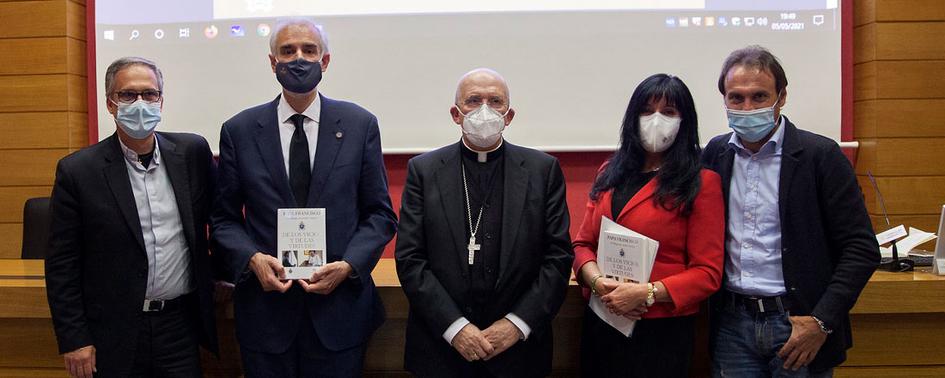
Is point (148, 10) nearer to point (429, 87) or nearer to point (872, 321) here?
point (429, 87)

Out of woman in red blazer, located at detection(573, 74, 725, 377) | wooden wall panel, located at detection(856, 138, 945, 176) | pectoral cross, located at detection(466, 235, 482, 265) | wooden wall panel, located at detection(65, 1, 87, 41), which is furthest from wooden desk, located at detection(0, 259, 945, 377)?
wooden wall panel, located at detection(65, 1, 87, 41)

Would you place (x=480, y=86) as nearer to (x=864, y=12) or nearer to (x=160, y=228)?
(x=160, y=228)

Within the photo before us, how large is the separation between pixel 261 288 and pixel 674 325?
120 centimetres

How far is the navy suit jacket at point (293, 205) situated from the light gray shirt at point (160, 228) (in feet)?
0.38

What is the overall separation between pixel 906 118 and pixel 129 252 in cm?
391

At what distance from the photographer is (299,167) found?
211cm

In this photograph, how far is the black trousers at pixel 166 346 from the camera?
2.10m

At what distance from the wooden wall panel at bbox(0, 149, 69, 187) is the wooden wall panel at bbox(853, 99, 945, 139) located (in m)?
4.60

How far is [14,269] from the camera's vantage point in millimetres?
2814

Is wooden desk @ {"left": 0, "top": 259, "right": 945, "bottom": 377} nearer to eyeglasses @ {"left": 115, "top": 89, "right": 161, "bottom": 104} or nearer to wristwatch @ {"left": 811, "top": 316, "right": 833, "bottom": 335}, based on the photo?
wristwatch @ {"left": 811, "top": 316, "right": 833, "bottom": 335}

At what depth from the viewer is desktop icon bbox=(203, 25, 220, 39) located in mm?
3938

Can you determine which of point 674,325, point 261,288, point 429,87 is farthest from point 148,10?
point 674,325

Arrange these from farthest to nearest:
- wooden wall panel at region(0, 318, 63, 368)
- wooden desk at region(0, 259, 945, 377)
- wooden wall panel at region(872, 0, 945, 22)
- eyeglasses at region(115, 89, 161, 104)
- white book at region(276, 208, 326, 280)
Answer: wooden wall panel at region(872, 0, 945, 22)
wooden wall panel at region(0, 318, 63, 368)
wooden desk at region(0, 259, 945, 377)
eyeglasses at region(115, 89, 161, 104)
white book at region(276, 208, 326, 280)

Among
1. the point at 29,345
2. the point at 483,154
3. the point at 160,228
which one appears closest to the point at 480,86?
the point at 483,154
